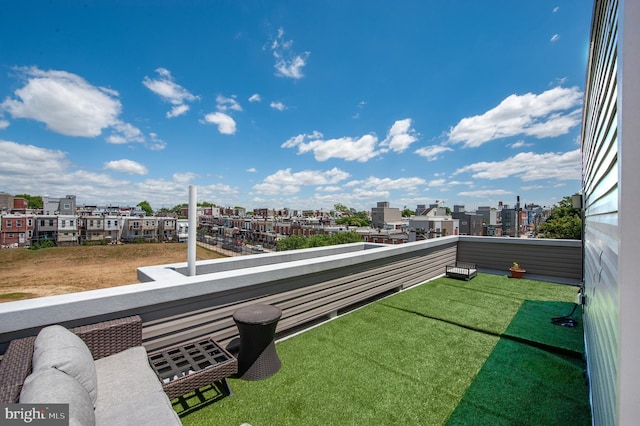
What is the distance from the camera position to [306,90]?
65.0 ft

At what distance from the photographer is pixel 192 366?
222 centimetres

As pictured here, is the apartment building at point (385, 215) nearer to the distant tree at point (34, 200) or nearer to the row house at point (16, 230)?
the row house at point (16, 230)

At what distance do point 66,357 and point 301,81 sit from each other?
1923cm

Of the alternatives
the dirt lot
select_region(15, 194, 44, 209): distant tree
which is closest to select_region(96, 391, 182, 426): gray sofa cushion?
the dirt lot

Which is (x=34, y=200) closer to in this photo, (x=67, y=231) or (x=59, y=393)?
(x=67, y=231)

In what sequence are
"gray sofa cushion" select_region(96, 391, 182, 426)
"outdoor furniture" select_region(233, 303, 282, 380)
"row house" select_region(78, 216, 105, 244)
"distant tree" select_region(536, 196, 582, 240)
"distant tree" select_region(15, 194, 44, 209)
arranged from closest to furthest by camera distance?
"gray sofa cushion" select_region(96, 391, 182, 426), "outdoor furniture" select_region(233, 303, 282, 380), "distant tree" select_region(536, 196, 582, 240), "row house" select_region(78, 216, 105, 244), "distant tree" select_region(15, 194, 44, 209)

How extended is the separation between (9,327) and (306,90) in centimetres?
2079

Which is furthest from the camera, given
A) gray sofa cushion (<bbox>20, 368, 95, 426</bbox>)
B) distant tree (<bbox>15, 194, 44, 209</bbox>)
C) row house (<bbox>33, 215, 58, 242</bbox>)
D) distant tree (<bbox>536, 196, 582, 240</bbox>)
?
distant tree (<bbox>15, 194, 44, 209</bbox>)

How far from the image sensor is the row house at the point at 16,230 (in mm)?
40219

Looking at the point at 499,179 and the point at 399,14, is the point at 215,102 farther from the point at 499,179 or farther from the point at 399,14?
the point at 499,179

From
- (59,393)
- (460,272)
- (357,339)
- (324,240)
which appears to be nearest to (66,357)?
(59,393)

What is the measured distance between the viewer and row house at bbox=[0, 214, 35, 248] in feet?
132

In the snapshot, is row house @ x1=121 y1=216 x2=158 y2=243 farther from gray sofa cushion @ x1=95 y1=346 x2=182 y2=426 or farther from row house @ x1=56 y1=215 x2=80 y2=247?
gray sofa cushion @ x1=95 y1=346 x2=182 y2=426

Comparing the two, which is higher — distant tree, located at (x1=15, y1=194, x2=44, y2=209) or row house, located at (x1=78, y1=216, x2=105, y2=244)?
distant tree, located at (x1=15, y1=194, x2=44, y2=209)
